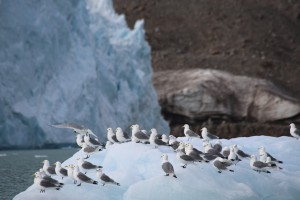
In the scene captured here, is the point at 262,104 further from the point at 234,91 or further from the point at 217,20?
the point at 217,20

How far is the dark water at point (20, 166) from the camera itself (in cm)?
1950

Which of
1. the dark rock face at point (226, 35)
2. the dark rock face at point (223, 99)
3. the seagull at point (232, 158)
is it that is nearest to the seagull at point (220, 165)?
the seagull at point (232, 158)

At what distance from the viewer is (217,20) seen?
207ft

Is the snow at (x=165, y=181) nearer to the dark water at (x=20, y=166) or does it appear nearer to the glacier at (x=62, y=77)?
the dark water at (x=20, y=166)

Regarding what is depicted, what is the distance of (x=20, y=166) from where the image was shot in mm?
25391

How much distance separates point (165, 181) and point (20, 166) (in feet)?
37.8

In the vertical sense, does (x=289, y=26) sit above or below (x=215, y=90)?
above

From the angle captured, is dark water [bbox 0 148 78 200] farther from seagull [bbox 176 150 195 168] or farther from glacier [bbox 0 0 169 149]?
seagull [bbox 176 150 195 168]

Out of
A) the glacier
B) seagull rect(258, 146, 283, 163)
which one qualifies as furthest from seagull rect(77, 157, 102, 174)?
the glacier

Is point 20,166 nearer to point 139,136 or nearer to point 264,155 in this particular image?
point 139,136

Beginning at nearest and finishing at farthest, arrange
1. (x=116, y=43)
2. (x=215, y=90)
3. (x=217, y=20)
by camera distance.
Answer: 1. (x=116, y=43)
2. (x=215, y=90)
3. (x=217, y=20)

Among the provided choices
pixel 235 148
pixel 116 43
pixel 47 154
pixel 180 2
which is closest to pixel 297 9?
pixel 180 2

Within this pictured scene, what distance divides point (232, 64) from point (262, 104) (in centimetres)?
869

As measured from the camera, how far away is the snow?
14.4 metres
